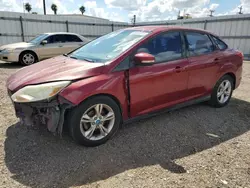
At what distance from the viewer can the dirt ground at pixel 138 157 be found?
2309 millimetres

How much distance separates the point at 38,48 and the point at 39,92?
7.30m

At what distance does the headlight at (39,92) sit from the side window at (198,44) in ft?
7.54

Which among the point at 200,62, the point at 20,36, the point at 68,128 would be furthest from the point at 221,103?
the point at 20,36

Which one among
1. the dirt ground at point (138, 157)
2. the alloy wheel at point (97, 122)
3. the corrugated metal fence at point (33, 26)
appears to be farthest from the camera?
the corrugated metal fence at point (33, 26)

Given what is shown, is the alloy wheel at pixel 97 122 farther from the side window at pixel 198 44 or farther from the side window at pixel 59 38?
the side window at pixel 59 38

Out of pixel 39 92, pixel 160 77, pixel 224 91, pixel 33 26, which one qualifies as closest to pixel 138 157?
pixel 160 77

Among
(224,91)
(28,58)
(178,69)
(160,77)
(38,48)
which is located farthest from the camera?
(38,48)

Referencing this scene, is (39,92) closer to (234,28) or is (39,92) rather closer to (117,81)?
(117,81)

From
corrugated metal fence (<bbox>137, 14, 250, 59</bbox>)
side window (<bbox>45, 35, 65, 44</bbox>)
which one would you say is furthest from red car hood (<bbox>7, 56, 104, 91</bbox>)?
corrugated metal fence (<bbox>137, 14, 250, 59</bbox>)

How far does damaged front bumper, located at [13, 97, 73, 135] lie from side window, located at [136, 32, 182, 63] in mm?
1334

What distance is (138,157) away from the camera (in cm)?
272

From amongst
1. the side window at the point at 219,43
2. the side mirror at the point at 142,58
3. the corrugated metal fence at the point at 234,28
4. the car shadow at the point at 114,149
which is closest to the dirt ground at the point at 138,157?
the car shadow at the point at 114,149

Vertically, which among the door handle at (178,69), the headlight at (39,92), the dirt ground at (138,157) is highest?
the door handle at (178,69)

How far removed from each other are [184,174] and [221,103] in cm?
253
